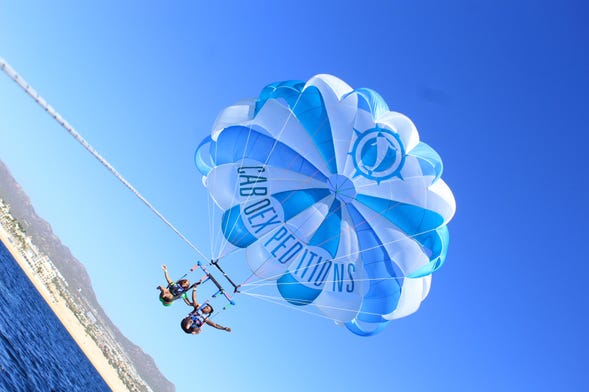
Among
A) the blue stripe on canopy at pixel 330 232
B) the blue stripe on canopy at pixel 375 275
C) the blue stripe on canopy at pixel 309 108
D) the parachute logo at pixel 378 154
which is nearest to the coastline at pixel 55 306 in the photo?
the blue stripe on canopy at pixel 330 232

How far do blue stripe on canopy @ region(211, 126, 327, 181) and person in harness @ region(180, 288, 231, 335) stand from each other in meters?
4.62

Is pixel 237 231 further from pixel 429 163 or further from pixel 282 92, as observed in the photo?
pixel 429 163

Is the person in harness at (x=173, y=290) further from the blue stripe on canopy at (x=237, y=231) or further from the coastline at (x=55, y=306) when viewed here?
the coastline at (x=55, y=306)

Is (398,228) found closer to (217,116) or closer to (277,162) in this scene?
(277,162)

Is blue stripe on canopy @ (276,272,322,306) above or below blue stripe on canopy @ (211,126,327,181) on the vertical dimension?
below

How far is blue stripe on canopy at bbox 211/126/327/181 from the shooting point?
15.3 meters

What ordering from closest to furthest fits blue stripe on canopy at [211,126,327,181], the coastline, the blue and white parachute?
the blue and white parachute
blue stripe on canopy at [211,126,327,181]
the coastline

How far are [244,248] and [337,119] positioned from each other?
5010 mm

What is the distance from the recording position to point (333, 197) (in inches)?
612

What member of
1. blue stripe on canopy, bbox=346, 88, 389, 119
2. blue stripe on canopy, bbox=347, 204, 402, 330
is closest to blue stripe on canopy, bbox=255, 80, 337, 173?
blue stripe on canopy, bbox=346, 88, 389, 119

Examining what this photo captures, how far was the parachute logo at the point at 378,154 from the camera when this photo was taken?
1384 centimetres

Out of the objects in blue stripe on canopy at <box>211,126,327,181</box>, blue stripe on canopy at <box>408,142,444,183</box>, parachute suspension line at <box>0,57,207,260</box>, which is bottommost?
parachute suspension line at <box>0,57,207,260</box>

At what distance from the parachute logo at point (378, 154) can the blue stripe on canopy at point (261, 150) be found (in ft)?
Result: 4.96

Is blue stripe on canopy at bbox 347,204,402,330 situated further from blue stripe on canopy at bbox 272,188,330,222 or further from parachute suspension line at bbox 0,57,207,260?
parachute suspension line at bbox 0,57,207,260
